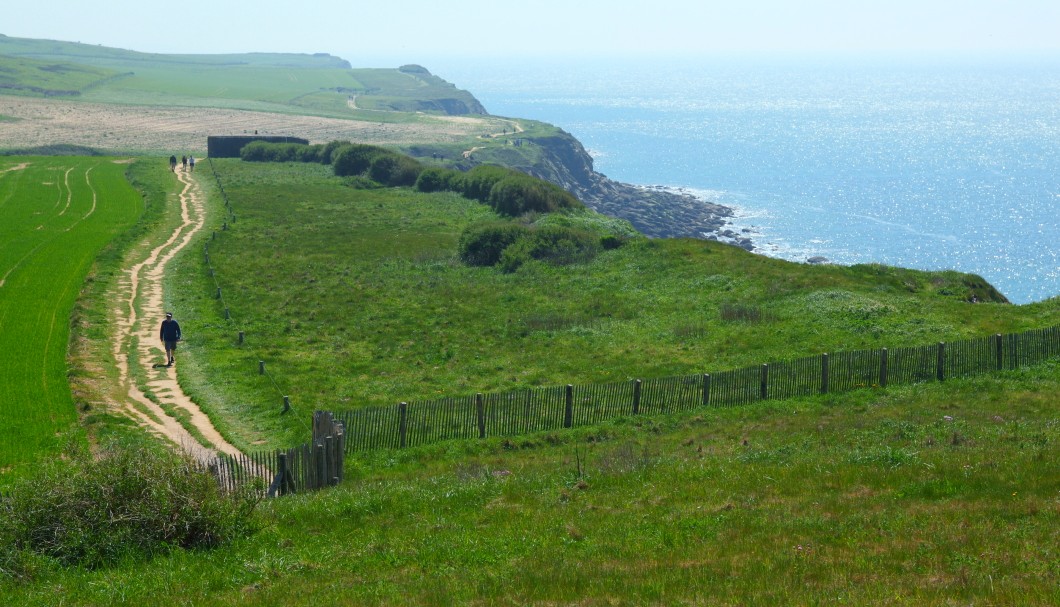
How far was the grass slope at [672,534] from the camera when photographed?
1281cm

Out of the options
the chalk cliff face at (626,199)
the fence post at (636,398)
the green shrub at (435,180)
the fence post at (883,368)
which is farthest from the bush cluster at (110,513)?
the chalk cliff face at (626,199)

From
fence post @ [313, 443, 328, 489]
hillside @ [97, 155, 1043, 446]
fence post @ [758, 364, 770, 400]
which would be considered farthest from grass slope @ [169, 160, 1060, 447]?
fence post @ [313, 443, 328, 489]

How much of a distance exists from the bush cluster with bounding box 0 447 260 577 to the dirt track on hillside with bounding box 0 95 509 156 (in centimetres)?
12301

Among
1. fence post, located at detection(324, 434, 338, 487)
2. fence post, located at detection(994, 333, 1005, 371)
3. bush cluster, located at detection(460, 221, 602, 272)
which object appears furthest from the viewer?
bush cluster, located at detection(460, 221, 602, 272)

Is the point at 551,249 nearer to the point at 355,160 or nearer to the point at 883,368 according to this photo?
the point at 883,368

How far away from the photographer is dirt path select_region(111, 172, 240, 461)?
1124 inches

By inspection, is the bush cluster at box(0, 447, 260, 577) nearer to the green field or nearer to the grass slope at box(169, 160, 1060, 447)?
the green field

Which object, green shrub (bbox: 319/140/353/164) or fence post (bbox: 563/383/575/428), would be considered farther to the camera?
green shrub (bbox: 319/140/353/164)

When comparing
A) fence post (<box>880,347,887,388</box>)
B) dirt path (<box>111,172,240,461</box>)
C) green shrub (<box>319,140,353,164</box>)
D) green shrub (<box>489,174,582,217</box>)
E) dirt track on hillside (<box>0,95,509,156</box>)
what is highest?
dirt track on hillside (<box>0,95,509,156</box>)

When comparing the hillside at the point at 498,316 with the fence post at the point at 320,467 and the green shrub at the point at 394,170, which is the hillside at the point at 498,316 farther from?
the green shrub at the point at 394,170

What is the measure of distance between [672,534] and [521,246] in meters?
44.0

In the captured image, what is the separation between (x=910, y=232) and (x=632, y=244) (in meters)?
87.9

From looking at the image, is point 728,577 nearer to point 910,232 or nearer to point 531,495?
point 531,495

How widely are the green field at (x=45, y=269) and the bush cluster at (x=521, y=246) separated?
22.2 metres
